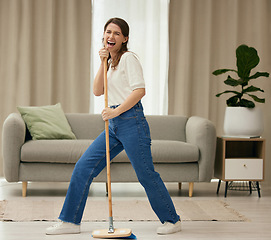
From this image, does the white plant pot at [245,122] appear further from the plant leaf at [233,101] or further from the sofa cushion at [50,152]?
the sofa cushion at [50,152]

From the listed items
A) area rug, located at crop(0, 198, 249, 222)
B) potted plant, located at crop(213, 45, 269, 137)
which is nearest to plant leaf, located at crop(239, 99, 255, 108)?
potted plant, located at crop(213, 45, 269, 137)

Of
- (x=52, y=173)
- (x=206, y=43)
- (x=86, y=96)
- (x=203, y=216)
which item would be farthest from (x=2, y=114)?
(x=203, y=216)

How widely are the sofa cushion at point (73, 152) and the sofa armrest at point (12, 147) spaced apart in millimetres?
55

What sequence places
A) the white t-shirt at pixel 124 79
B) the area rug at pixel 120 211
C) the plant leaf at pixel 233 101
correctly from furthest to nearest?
the plant leaf at pixel 233 101 < the area rug at pixel 120 211 < the white t-shirt at pixel 124 79

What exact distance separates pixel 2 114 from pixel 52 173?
1.50 meters

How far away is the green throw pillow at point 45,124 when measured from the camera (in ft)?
14.2

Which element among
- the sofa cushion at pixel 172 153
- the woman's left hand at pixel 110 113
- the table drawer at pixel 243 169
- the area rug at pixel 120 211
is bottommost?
the area rug at pixel 120 211

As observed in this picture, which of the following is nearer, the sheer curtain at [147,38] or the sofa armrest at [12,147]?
the sofa armrest at [12,147]

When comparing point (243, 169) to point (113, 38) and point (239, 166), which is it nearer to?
point (239, 166)

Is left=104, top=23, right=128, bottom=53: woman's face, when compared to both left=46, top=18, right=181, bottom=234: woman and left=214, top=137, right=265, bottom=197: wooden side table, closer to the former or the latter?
left=46, top=18, right=181, bottom=234: woman

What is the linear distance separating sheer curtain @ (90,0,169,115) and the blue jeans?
108 inches

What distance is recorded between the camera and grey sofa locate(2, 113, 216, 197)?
404 cm

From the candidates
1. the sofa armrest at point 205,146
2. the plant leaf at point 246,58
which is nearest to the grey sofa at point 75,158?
the sofa armrest at point 205,146

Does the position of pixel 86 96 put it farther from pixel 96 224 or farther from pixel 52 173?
pixel 96 224
